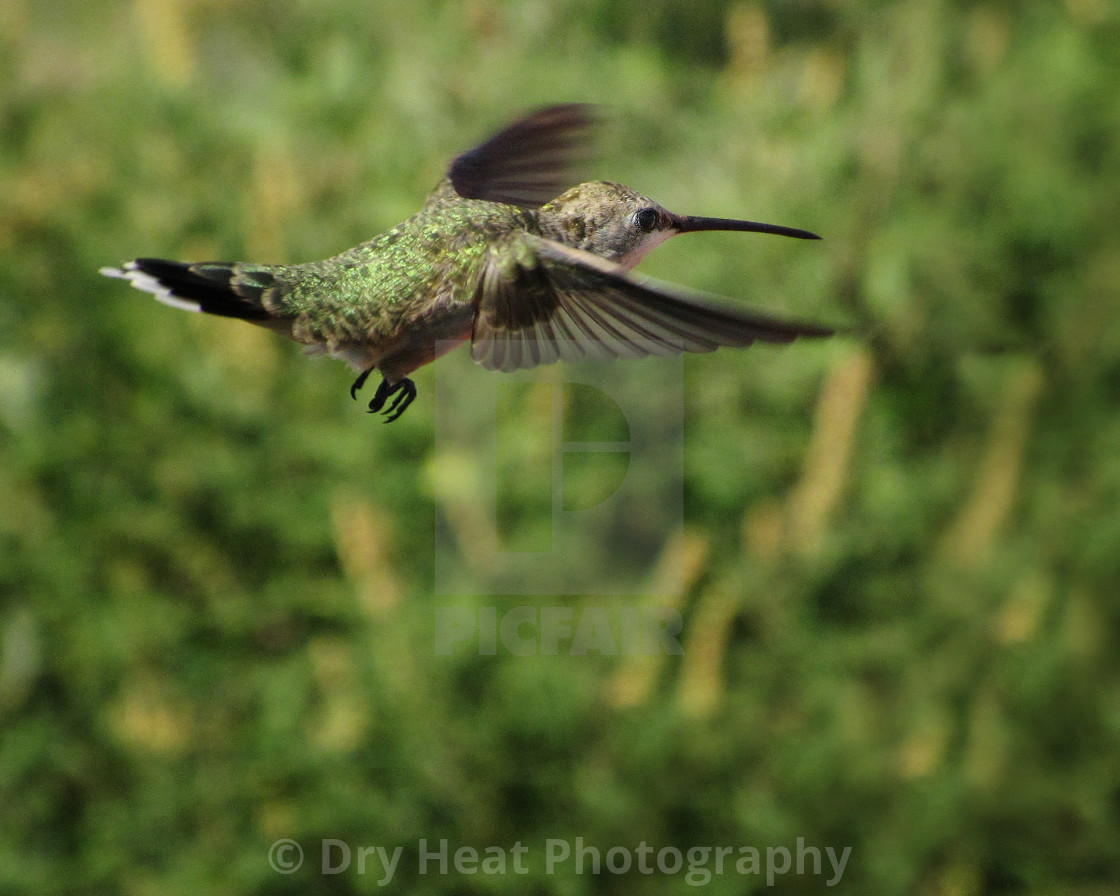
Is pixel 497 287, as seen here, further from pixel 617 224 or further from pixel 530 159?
pixel 530 159

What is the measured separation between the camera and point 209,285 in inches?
35.3

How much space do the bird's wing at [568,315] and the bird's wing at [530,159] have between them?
10.3 inches

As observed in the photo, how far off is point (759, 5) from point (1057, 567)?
6.11 ft

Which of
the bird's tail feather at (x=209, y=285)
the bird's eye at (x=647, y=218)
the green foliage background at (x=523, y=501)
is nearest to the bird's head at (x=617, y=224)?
the bird's eye at (x=647, y=218)

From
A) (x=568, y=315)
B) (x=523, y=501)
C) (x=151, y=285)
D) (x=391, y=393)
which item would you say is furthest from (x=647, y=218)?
(x=523, y=501)

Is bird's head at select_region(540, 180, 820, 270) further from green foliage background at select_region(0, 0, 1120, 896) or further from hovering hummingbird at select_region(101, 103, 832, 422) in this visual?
green foliage background at select_region(0, 0, 1120, 896)

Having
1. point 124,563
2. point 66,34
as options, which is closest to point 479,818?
point 124,563

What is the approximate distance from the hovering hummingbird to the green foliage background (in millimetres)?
1426

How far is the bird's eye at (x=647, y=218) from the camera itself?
3.38 ft

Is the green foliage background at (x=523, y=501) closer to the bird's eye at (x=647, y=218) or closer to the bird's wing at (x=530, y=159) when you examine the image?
the bird's wing at (x=530, y=159)

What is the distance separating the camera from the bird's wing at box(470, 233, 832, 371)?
2.63 feet

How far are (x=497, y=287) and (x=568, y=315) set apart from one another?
7 cm

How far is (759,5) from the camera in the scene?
3.56 meters

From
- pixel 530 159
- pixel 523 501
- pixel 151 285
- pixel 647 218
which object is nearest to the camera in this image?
pixel 151 285
